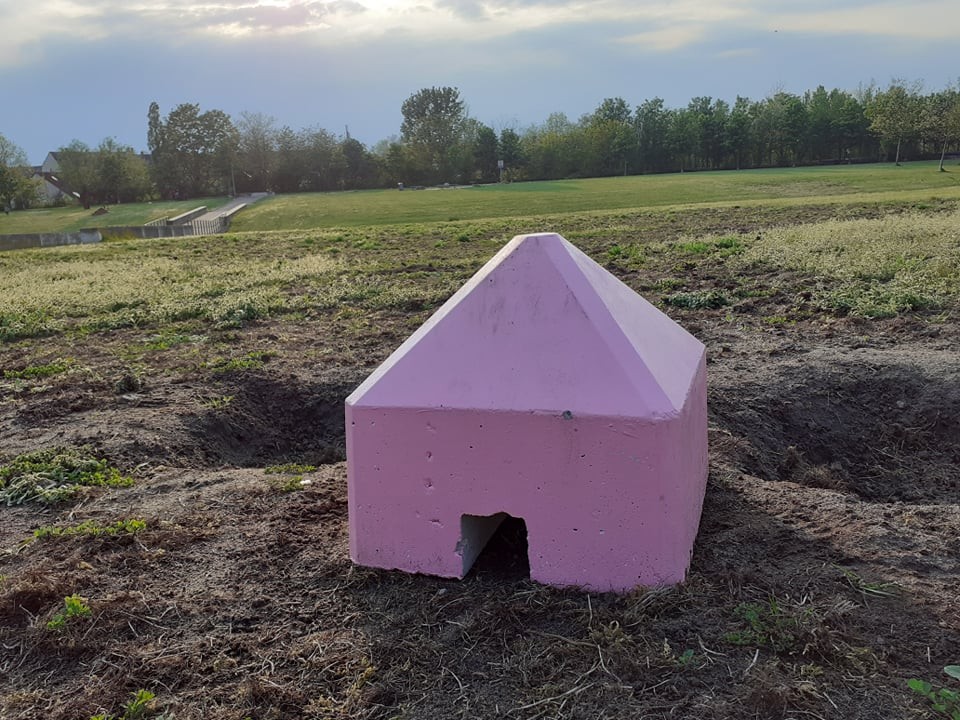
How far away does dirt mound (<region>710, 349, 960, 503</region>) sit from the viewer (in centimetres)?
559

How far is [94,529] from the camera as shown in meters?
4.73

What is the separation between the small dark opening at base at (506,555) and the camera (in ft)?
13.5

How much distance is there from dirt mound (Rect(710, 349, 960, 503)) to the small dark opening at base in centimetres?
172

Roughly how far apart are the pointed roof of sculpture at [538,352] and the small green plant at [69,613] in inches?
60.8

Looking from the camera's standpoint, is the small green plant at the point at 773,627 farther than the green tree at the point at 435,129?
No

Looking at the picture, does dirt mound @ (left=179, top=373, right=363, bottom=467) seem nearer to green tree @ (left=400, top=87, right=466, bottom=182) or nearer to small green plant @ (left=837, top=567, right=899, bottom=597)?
small green plant @ (left=837, top=567, right=899, bottom=597)

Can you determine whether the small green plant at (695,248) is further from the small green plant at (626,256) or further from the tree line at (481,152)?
the tree line at (481,152)

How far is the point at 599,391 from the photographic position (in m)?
3.67

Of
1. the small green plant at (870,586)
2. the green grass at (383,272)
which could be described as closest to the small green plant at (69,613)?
the small green plant at (870,586)

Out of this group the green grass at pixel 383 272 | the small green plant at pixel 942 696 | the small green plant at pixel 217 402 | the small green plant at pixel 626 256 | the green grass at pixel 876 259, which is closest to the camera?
the small green plant at pixel 942 696

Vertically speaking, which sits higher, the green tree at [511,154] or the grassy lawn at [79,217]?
the green tree at [511,154]

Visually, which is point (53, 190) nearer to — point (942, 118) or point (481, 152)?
point (481, 152)

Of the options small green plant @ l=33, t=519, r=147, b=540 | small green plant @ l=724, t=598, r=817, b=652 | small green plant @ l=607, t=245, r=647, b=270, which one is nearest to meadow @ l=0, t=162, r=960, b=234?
small green plant @ l=607, t=245, r=647, b=270

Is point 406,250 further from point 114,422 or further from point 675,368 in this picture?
point 675,368
